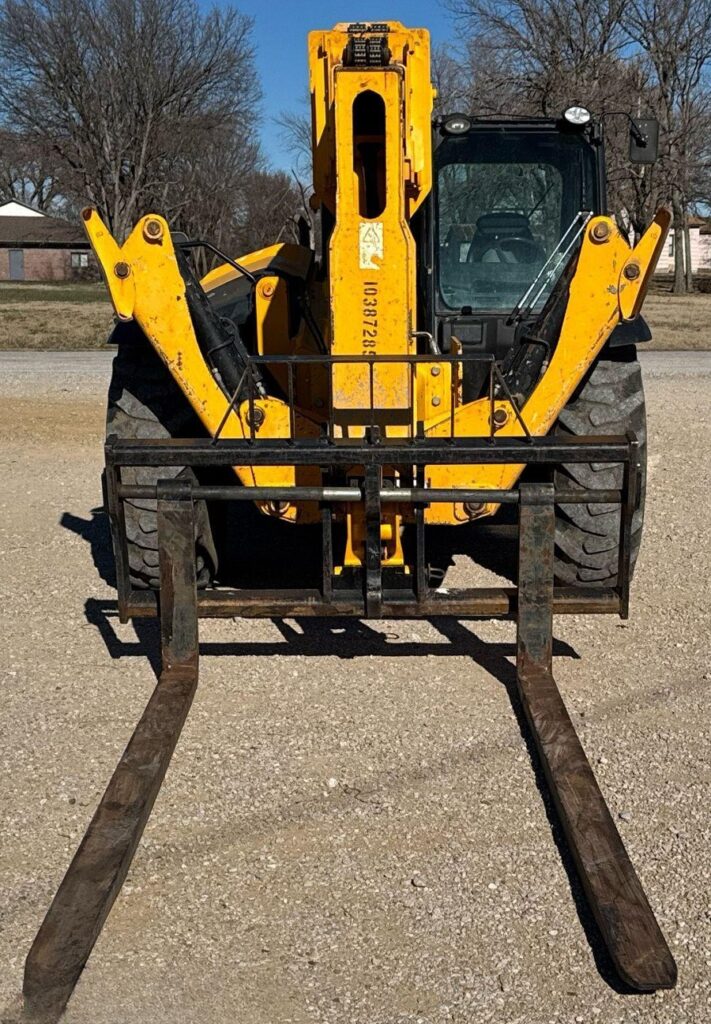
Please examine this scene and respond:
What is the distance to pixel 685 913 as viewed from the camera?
3449 millimetres

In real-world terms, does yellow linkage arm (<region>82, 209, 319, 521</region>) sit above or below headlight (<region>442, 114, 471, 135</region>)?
below

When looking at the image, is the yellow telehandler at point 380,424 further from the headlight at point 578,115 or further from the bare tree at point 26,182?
the bare tree at point 26,182

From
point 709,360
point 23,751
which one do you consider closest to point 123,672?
point 23,751

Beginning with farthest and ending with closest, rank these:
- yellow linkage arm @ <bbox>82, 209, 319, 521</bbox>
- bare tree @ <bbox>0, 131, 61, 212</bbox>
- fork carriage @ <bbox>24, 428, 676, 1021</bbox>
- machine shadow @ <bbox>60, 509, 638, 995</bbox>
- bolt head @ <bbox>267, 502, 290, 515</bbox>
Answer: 1. bare tree @ <bbox>0, 131, 61, 212</bbox>
2. machine shadow @ <bbox>60, 509, 638, 995</bbox>
3. bolt head @ <bbox>267, 502, 290, 515</bbox>
4. yellow linkage arm @ <bbox>82, 209, 319, 521</bbox>
5. fork carriage @ <bbox>24, 428, 676, 1021</bbox>

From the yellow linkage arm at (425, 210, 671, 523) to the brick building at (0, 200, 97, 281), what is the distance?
6002cm

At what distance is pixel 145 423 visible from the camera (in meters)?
6.05

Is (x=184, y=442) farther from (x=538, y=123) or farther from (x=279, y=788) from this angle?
(x=538, y=123)

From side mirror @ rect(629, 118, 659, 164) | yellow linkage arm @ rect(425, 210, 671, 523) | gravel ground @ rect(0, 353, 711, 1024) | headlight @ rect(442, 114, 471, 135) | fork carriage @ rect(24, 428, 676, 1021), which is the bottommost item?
gravel ground @ rect(0, 353, 711, 1024)

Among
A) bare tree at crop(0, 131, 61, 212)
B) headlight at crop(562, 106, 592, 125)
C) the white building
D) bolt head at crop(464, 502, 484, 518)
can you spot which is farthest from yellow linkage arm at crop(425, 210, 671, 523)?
the white building

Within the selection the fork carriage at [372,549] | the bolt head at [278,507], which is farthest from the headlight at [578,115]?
the bolt head at [278,507]

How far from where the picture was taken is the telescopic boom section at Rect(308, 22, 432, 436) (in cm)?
480

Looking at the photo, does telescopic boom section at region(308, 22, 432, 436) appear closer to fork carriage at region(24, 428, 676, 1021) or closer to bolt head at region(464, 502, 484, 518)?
fork carriage at region(24, 428, 676, 1021)

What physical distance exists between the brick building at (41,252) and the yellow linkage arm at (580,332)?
6002cm

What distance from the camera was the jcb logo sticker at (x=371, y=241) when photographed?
16.0ft
